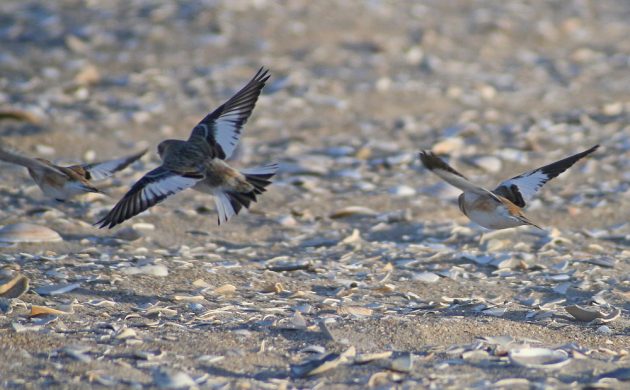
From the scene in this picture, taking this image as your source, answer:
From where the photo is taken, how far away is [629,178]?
733 centimetres

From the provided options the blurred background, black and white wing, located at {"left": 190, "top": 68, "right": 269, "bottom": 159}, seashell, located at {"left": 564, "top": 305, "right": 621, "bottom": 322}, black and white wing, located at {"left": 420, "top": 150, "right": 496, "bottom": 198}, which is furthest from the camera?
the blurred background

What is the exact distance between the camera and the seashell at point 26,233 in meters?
5.45

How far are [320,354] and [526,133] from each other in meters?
5.11

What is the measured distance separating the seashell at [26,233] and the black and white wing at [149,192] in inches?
29.5

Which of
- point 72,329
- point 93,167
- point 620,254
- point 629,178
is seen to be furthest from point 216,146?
point 629,178

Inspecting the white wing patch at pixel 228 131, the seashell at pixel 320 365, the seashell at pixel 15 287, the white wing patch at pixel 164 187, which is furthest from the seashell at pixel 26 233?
the seashell at pixel 320 365

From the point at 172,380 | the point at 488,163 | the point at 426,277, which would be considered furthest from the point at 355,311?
the point at 488,163

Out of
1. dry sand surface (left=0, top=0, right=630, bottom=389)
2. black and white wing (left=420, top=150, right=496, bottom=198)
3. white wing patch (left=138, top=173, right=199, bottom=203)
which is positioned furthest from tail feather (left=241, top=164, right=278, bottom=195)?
black and white wing (left=420, top=150, right=496, bottom=198)

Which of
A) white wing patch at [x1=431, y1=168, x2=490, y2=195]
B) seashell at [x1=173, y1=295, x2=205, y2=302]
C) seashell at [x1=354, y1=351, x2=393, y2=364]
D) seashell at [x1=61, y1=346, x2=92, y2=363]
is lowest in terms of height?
seashell at [x1=354, y1=351, x2=393, y2=364]

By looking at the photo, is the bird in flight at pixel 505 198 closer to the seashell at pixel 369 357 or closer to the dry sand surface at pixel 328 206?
the dry sand surface at pixel 328 206

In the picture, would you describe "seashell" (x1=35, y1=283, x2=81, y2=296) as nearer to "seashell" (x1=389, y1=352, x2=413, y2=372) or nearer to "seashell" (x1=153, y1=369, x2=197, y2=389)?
"seashell" (x1=153, y1=369, x2=197, y2=389)

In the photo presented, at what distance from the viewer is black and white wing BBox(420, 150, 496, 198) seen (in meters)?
4.26

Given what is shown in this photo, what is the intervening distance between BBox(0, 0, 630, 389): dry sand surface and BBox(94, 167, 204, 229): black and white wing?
0.38m

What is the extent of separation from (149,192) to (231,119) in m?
0.89
